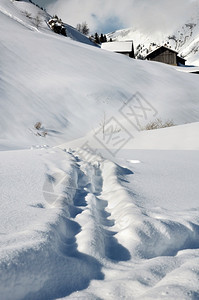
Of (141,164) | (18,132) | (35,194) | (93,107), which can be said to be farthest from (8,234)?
(93,107)

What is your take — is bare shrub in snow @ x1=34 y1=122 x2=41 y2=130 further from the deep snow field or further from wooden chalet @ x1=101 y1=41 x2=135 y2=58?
wooden chalet @ x1=101 y1=41 x2=135 y2=58

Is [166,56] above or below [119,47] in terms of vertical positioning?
below

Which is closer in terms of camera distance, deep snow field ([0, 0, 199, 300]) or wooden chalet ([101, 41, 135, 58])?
deep snow field ([0, 0, 199, 300])

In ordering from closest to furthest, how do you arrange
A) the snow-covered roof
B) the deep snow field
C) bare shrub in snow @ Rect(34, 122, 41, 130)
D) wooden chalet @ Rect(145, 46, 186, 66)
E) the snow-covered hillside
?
the deep snow field
bare shrub in snow @ Rect(34, 122, 41, 130)
the snow-covered roof
wooden chalet @ Rect(145, 46, 186, 66)
the snow-covered hillside

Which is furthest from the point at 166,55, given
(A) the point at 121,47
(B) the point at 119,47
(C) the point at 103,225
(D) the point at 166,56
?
(C) the point at 103,225

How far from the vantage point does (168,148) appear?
Answer: 439 cm

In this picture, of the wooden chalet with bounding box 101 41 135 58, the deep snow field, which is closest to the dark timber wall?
the wooden chalet with bounding box 101 41 135 58

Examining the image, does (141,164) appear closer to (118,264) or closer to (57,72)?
(118,264)

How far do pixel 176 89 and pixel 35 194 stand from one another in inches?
431

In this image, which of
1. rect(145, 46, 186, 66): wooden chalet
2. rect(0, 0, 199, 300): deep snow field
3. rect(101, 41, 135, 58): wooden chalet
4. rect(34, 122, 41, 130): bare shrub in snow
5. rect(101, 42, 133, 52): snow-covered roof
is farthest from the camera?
rect(145, 46, 186, 66): wooden chalet

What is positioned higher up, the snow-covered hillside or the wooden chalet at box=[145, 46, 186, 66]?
the snow-covered hillside

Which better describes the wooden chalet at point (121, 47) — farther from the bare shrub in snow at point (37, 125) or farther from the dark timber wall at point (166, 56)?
the bare shrub in snow at point (37, 125)

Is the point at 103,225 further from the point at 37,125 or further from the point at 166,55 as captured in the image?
the point at 166,55

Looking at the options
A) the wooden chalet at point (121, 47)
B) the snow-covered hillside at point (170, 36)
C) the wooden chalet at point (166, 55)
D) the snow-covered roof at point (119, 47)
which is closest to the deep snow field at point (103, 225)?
the wooden chalet at point (121, 47)
